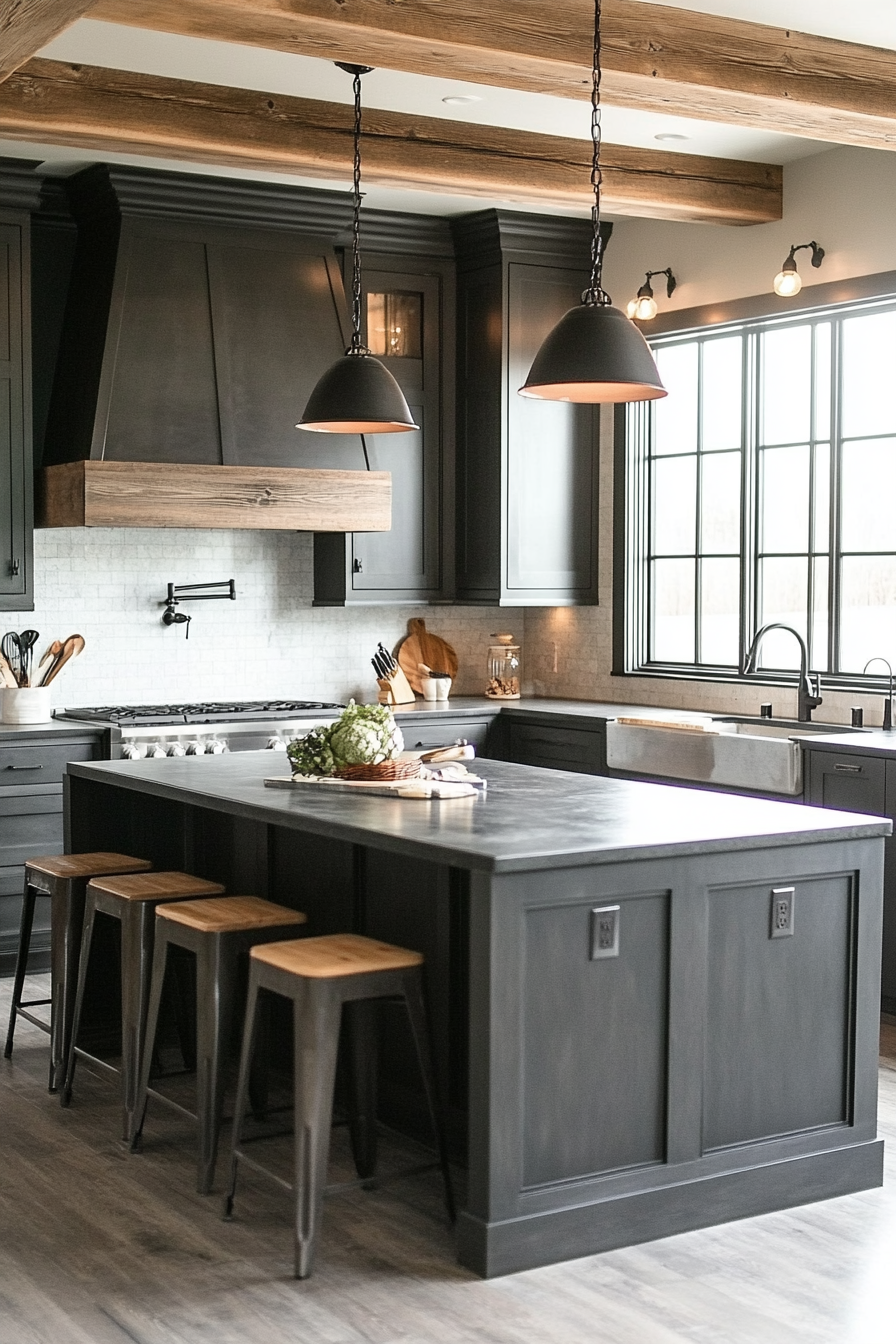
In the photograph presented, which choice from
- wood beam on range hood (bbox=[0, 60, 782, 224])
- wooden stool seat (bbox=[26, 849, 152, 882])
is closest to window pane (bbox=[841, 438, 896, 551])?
wood beam on range hood (bbox=[0, 60, 782, 224])

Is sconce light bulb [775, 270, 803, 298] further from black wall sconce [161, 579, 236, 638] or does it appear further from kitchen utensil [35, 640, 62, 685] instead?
kitchen utensil [35, 640, 62, 685]

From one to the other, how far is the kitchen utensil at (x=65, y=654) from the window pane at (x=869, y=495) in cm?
316

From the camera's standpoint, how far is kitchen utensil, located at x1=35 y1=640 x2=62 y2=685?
22.1 feet

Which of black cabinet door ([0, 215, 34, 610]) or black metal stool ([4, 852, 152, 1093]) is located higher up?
black cabinet door ([0, 215, 34, 610])

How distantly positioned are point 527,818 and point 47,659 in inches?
136

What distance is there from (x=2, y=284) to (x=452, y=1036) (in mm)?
3936

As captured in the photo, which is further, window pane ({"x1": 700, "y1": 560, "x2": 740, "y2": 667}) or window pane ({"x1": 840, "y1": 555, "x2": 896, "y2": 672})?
window pane ({"x1": 700, "y1": 560, "x2": 740, "y2": 667})

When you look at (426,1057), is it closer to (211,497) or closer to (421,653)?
(211,497)

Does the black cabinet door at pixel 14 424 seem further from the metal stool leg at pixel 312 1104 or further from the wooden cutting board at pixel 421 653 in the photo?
the metal stool leg at pixel 312 1104

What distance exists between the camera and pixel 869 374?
634 centimetres

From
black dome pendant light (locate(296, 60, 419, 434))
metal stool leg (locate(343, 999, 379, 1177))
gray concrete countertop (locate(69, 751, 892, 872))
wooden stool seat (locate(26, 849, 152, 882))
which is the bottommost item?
metal stool leg (locate(343, 999, 379, 1177))

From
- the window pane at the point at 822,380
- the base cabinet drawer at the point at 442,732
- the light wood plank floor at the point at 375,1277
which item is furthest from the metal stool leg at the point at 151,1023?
the window pane at the point at 822,380

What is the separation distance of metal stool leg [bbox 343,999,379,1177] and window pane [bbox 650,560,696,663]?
3.71 metres

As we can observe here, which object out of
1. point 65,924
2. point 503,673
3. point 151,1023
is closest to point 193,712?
point 503,673
